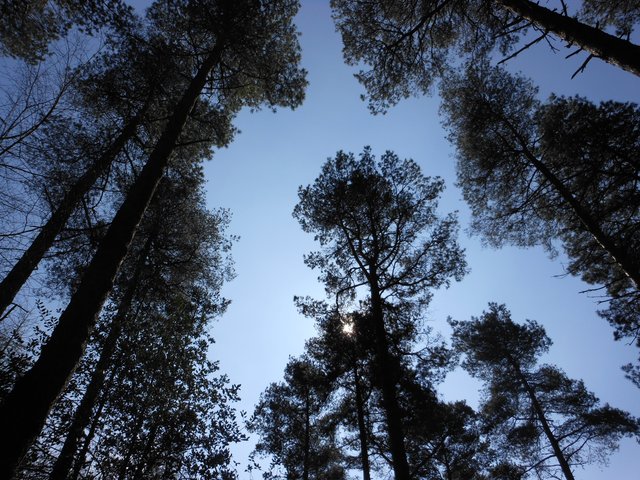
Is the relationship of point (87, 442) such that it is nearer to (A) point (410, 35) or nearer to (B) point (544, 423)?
(A) point (410, 35)

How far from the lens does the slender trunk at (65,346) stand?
9.73ft

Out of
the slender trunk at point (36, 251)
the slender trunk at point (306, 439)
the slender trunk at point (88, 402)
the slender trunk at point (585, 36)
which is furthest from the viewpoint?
the slender trunk at point (306, 439)

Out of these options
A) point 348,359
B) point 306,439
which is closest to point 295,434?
point 306,439

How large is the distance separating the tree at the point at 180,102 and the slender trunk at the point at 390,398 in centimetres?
712

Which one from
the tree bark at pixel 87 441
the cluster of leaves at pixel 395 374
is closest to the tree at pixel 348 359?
the cluster of leaves at pixel 395 374

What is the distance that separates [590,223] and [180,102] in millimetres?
11553

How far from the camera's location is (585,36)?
4.43 m

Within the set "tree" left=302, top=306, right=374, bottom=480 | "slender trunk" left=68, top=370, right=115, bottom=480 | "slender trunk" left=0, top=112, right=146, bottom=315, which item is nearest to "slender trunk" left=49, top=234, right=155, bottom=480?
"slender trunk" left=68, top=370, right=115, bottom=480

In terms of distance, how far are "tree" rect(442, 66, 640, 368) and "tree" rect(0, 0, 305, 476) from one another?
21.8 feet

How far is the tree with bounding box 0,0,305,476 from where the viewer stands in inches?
126

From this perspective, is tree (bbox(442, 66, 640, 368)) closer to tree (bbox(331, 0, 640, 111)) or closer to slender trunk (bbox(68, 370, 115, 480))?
tree (bbox(331, 0, 640, 111))

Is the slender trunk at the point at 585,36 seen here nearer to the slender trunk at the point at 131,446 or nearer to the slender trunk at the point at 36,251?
the slender trunk at the point at 36,251

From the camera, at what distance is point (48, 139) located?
6098 mm

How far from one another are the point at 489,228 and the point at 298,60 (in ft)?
32.2
